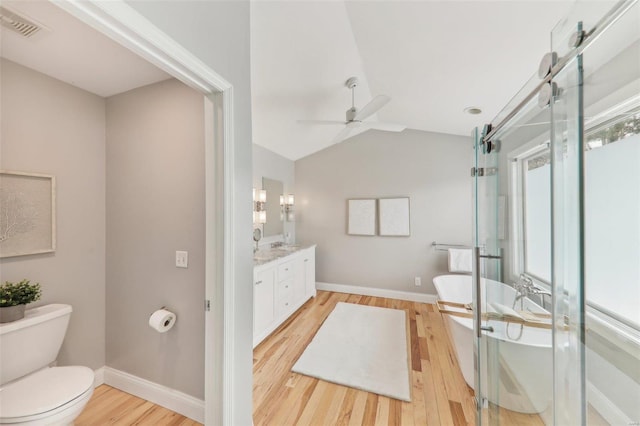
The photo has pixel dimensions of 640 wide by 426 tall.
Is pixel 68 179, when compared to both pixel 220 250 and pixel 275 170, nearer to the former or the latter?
pixel 220 250

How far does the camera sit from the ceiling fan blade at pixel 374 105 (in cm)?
197

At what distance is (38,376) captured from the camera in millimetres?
1326

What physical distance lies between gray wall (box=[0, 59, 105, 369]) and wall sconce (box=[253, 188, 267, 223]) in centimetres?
159

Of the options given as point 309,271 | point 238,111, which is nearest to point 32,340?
point 238,111

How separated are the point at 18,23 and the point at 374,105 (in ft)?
6.99

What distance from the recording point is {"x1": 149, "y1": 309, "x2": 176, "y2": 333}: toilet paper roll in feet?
4.81

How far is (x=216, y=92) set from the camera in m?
1.22

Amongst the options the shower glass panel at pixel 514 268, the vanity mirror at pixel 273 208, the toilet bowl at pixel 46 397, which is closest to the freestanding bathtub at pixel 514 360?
the shower glass panel at pixel 514 268

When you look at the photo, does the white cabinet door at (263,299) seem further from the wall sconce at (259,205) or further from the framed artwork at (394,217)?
the framed artwork at (394,217)

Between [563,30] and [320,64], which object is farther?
[320,64]

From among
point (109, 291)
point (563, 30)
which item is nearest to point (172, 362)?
point (109, 291)

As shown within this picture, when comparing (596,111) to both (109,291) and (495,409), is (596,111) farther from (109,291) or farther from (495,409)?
(109,291)

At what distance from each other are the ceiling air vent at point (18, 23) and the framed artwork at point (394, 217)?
12.2 ft

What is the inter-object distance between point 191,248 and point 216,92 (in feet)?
3.11
